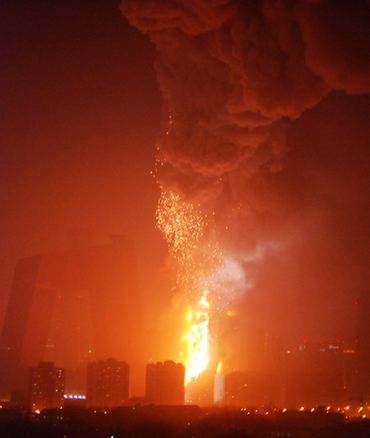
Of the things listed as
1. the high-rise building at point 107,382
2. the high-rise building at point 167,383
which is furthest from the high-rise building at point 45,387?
the high-rise building at point 167,383

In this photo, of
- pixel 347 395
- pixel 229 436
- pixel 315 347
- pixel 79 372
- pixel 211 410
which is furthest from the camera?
pixel 315 347

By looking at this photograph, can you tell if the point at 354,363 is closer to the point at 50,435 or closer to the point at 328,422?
the point at 328,422

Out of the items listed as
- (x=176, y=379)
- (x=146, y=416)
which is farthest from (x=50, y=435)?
(x=176, y=379)

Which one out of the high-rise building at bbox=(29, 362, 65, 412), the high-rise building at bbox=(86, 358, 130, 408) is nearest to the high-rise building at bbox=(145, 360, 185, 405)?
the high-rise building at bbox=(86, 358, 130, 408)

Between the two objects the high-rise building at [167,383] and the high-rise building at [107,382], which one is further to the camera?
the high-rise building at [167,383]

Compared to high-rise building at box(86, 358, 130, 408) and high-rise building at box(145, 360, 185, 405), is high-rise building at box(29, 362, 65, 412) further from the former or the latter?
high-rise building at box(145, 360, 185, 405)

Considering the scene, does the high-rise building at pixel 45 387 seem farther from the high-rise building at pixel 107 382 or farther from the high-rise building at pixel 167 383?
the high-rise building at pixel 167 383

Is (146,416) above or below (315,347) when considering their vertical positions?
below
